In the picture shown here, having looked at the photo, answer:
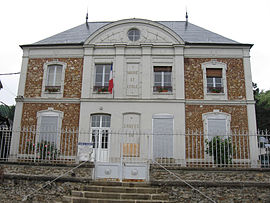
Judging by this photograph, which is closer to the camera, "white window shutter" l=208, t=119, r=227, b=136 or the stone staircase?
the stone staircase

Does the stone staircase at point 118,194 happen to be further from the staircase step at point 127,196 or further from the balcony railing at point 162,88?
the balcony railing at point 162,88

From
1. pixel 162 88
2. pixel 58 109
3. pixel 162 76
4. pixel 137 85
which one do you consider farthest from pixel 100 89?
pixel 162 76

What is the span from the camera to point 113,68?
42.1 ft

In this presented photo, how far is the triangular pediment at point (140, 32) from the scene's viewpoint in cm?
1293

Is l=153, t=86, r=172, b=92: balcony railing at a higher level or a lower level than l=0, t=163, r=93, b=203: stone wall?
higher

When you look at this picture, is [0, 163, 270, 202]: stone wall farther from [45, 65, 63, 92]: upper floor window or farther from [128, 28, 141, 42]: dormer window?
[128, 28, 141, 42]: dormer window

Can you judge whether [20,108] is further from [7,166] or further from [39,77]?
[7,166]

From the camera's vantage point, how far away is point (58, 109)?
1255 cm

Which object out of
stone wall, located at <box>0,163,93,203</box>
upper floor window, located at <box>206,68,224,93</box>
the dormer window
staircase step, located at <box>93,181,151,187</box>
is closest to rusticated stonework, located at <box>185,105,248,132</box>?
upper floor window, located at <box>206,68,224,93</box>

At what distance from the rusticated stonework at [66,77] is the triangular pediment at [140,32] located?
1346mm

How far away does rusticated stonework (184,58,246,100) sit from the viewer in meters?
12.3

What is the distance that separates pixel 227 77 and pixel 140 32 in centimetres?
473

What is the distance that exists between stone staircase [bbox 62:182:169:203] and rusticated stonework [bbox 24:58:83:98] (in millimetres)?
6383

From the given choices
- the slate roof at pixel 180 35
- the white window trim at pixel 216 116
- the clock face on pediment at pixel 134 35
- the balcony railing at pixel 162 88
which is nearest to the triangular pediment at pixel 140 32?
the clock face on pediment at pixel 134 35
